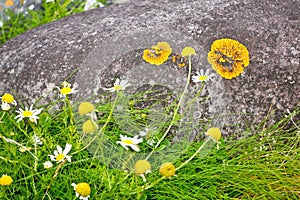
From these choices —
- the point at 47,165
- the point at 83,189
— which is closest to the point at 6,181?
the point at 47,165

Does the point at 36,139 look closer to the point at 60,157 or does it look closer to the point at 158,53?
the point at 60,157

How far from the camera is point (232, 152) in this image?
7.19 feet

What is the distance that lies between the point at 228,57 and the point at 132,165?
27.4 inches

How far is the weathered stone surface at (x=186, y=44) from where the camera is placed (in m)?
2.43

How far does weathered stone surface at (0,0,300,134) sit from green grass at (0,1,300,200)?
149 mm

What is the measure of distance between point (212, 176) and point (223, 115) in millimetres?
384

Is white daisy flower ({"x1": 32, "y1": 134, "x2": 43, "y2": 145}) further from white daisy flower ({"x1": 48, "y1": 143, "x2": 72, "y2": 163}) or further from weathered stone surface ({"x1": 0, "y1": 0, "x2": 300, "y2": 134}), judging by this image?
weathered stone surface ({"x1": 0, "y1": 0, "x2": 300, "y2": 134})

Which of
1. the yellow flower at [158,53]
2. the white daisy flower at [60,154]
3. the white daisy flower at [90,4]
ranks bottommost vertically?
the white daisy flower at [90,4]

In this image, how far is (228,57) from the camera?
2.48 metres

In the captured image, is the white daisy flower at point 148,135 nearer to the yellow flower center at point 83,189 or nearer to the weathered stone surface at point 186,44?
the weathered stone surface at point 186,44

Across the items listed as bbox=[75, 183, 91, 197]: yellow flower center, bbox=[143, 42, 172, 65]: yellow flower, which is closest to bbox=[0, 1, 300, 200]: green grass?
bbox=[75, 183, 91, 197]: yellow flower center

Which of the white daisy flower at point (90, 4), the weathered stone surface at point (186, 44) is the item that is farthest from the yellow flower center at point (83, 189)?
the white daisy flower at point (90, 4)

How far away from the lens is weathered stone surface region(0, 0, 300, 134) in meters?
2.43

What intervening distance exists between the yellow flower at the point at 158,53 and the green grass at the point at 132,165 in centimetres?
20
